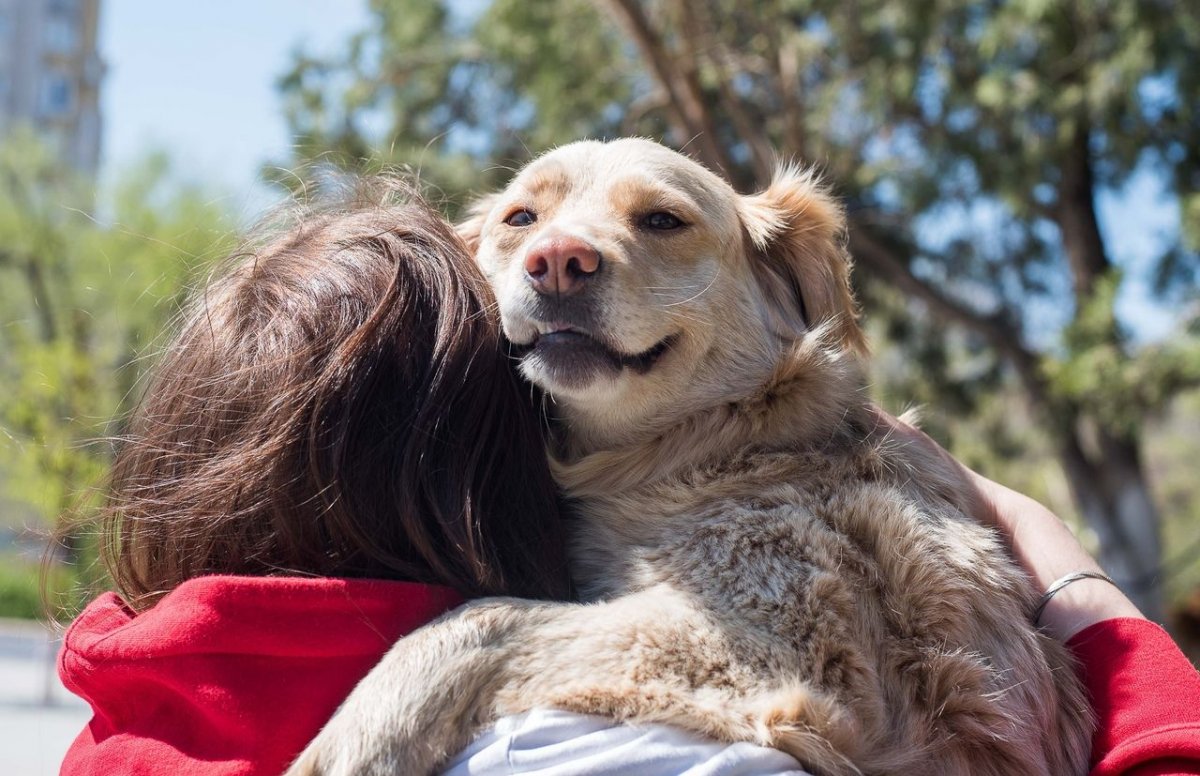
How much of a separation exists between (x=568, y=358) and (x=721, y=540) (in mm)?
559

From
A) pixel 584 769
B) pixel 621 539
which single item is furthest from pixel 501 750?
pixel 621 539

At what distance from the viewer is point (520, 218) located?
3.09 metres

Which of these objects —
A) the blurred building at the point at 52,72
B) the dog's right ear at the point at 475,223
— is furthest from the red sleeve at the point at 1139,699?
the blurred building at the point at 52,72

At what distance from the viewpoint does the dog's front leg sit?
1946mm

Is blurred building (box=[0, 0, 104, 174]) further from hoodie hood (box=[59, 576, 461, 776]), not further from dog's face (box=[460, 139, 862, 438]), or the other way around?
hoodie hood (box=[59, 576, 461, 776])

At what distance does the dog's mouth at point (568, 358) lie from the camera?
260 cm

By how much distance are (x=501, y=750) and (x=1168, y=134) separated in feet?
32.3

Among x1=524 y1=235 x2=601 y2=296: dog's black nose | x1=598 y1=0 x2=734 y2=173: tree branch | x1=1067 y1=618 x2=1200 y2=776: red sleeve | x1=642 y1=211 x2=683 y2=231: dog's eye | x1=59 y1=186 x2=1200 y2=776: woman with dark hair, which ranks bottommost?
x1=1067 y1=618 x2=1200 y2=776: red sleeve

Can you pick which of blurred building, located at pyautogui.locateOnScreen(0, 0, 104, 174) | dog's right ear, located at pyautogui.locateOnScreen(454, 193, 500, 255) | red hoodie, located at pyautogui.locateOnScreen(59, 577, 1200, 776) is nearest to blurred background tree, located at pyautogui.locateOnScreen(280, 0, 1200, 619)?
dog's right ear, located at pyautogui.locateOnScreen(454, 193, 500, 255)

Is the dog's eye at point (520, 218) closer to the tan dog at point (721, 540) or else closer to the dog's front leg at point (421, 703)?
the tan dog at point (721, 540)

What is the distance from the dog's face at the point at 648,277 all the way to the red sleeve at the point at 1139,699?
101 centimetres

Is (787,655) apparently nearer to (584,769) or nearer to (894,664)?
(894,664)

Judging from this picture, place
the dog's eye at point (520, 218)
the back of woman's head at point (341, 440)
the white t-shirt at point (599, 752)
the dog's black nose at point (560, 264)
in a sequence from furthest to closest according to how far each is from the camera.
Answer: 1. the dog's eye at point (520, 218)
2. the dog's black nose at point (560, 264)
3. the back of woman's head at point (341, 440)
4. the white t-shirt at point (599, 752)

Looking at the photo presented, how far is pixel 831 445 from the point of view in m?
2.74
